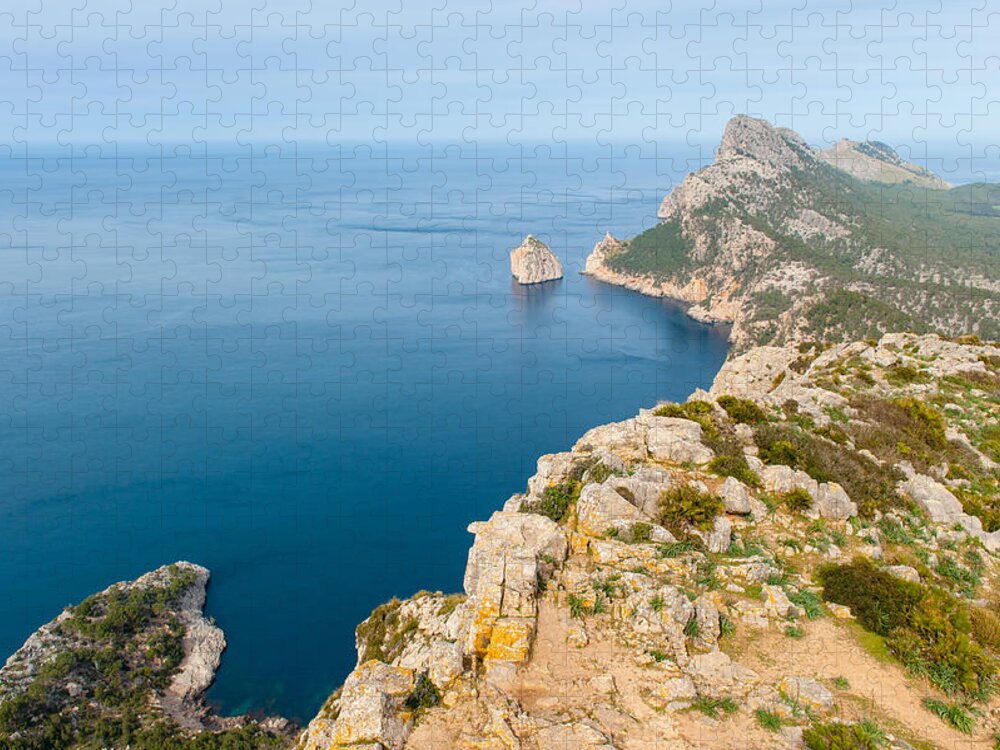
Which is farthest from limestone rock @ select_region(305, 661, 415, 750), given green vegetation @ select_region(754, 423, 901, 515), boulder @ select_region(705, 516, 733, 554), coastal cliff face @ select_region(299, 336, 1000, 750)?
green vegetation @ select_region(754, 423, 901, 515)

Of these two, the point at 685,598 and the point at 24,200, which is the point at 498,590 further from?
the point at 24,200

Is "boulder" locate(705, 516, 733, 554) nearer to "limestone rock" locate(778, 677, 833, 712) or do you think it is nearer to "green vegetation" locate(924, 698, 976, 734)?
"limestone rock" locate(778, 677, 833, 712)

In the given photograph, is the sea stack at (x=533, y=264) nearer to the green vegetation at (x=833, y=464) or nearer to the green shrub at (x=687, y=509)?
the green vegetation at (x=833, y=464)

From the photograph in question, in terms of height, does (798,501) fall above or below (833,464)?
below

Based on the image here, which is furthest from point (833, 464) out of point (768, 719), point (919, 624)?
point (768, 719)

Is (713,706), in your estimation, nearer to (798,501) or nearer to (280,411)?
(798,501)

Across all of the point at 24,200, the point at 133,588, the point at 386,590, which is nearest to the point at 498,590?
the point at 386,590

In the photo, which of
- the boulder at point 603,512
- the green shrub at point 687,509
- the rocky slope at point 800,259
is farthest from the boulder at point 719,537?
the rocky slope at point 800,259
